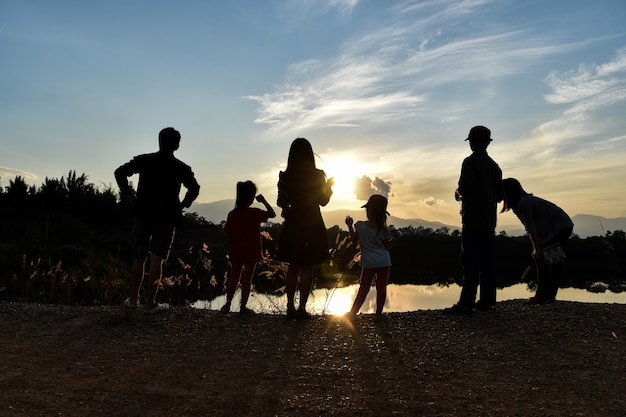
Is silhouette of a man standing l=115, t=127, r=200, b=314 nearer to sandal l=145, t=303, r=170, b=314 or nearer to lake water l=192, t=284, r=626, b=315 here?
sandal l=145, t=303, r=170, b=314

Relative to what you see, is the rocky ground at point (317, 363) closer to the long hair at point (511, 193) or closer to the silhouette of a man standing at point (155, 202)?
the silhouette of a man standing at point (155, 202)

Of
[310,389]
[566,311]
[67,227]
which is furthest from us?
[67,227]

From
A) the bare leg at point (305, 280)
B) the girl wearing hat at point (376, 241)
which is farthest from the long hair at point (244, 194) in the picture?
the girl wearing hat at point (376, 241)

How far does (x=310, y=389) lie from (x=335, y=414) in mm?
526

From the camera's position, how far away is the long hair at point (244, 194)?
721 cm

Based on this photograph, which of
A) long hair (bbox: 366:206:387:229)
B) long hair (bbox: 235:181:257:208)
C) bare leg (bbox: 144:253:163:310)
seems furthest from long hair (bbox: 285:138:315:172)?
bare leg (bbox: 144:253:163:310)

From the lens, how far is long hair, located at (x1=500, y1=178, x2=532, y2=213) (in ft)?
24.7

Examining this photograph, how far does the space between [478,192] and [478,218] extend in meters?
0.35

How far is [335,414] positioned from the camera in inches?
151

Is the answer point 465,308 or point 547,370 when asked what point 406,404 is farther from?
point 465,308

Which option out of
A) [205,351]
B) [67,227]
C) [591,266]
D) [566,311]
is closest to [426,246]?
[591,266]

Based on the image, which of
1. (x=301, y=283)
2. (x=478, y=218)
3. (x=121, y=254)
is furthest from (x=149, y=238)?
(x=121, y=254)

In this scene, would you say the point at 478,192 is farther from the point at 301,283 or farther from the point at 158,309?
the point at 158,309

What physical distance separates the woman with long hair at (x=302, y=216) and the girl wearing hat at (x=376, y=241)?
0.51m
